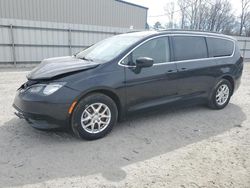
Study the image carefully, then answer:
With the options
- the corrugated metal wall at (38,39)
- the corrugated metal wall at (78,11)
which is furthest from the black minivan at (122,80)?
the corrugated metal wall at (78,11)

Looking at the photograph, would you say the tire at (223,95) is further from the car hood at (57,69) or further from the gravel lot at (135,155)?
the car hood at (57,69)

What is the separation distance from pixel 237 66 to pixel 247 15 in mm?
36817

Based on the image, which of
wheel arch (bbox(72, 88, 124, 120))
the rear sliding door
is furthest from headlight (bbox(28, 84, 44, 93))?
the rear sliding door

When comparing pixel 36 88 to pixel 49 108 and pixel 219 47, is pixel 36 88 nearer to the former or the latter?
pixel 49 108

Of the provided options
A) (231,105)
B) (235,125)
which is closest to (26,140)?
(235,125)

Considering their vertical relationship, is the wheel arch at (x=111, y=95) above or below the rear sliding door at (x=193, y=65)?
below

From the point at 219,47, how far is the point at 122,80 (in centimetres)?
279

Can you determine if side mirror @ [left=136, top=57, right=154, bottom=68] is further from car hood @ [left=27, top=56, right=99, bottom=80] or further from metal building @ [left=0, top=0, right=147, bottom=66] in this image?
metal building @ [left=0, top=0, right=147, bottom=66]

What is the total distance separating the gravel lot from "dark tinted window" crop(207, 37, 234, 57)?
5.18 ft

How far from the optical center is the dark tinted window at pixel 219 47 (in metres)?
4.69

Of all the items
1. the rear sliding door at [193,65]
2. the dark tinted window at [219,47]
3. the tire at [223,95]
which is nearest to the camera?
the rear sliding door at [193,65]

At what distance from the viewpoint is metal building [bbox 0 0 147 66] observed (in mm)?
10305

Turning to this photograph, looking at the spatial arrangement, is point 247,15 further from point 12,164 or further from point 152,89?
point 12,164

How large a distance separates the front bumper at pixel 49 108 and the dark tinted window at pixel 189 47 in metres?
2.22
